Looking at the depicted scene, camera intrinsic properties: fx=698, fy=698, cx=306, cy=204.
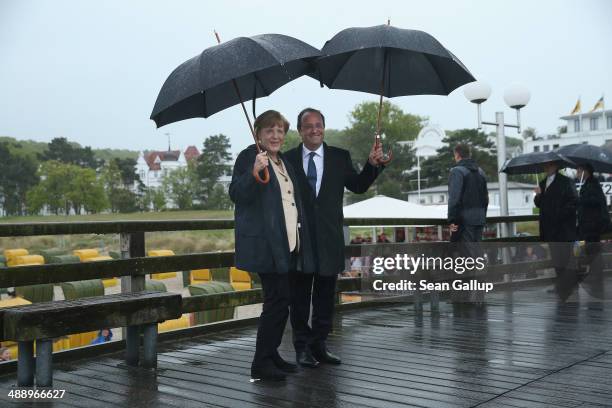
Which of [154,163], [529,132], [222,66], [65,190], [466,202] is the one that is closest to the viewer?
[222,66]

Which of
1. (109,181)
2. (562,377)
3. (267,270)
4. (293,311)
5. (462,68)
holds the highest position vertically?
(109,181)

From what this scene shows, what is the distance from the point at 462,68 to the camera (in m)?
4.79

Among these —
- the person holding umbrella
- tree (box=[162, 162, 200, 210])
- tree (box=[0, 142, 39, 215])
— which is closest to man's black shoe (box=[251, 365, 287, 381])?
the person holding umbrella

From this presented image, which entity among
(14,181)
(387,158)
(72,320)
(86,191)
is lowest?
(72,320)

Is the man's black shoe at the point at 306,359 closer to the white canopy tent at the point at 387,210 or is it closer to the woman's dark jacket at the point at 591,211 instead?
the woman's dark jacket at the point at 591,211

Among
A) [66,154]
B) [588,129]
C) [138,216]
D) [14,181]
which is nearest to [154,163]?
[66,154]

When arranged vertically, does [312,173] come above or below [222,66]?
below

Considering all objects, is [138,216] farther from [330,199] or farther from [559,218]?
[330,199]

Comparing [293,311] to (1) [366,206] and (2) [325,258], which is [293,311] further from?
(1) [366,206]

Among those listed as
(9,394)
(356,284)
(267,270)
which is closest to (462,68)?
(267,270)

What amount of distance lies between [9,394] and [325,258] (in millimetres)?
2028

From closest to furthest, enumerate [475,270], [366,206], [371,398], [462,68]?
[371,398], [462,68], [475,270], [366,206]

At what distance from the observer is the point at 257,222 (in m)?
→ 4.18

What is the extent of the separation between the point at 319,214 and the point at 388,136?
107 m
